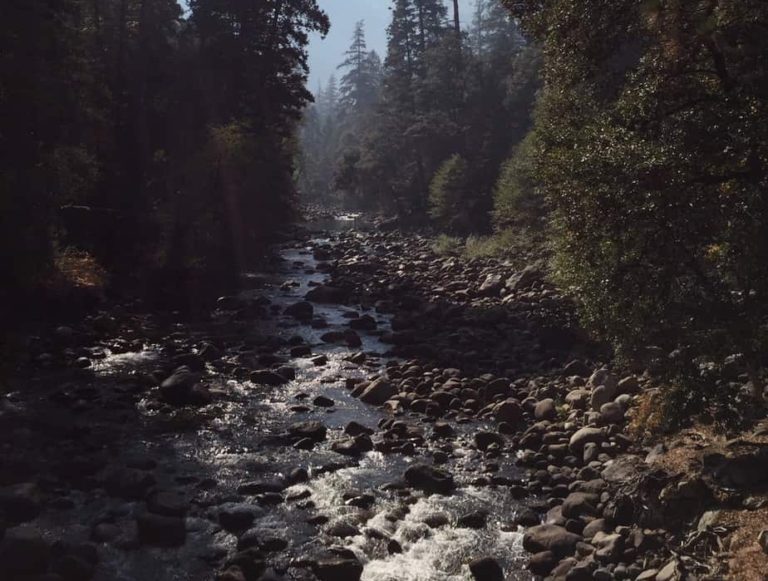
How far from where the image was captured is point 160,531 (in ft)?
27.8

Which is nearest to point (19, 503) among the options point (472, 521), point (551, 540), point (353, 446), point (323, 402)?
point (353, 446)

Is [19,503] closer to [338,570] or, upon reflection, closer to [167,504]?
[167,504]

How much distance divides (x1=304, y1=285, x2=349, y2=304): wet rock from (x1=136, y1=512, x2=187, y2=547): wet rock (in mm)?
16742

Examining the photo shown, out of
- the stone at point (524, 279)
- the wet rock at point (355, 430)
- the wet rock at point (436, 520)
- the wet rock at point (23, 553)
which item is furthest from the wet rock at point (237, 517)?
the stone at point (524, 279)

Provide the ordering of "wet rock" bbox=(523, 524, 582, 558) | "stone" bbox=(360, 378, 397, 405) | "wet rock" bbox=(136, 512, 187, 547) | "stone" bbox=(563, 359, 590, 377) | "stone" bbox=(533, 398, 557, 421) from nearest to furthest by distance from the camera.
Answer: "wet rock" bbox=(523, 524, 582, 558), "wet rock" bbox=(136, 512, 187, 547), "stone" bbox=(533, 398, 557, 421), "stone" bbox=(360, 378, 397, 405), "stone" bbox=(563, 359, 590, 377)

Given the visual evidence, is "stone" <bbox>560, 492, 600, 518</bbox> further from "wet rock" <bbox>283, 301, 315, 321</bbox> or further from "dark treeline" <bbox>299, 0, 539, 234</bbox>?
"dark treeline" <bbox>299, 0, 539, 234</bbox>

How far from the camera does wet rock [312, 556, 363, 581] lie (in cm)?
764

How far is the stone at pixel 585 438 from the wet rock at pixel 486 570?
3.53 metres

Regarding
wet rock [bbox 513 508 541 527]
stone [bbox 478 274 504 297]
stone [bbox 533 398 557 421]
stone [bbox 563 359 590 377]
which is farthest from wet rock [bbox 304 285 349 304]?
wet rock [bbox 513 508 541 527]

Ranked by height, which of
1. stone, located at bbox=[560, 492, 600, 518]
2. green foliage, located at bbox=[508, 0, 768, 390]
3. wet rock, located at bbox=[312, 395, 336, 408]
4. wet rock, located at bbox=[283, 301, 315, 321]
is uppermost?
green foliage, located at bbox=[508, 0, 768, 390]

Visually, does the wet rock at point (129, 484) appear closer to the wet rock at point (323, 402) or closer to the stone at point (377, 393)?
the wet rock at point (323, 402)

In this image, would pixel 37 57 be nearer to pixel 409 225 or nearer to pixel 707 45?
pixel 707 45

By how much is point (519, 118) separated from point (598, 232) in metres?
40.4

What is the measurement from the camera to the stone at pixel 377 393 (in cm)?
1426
